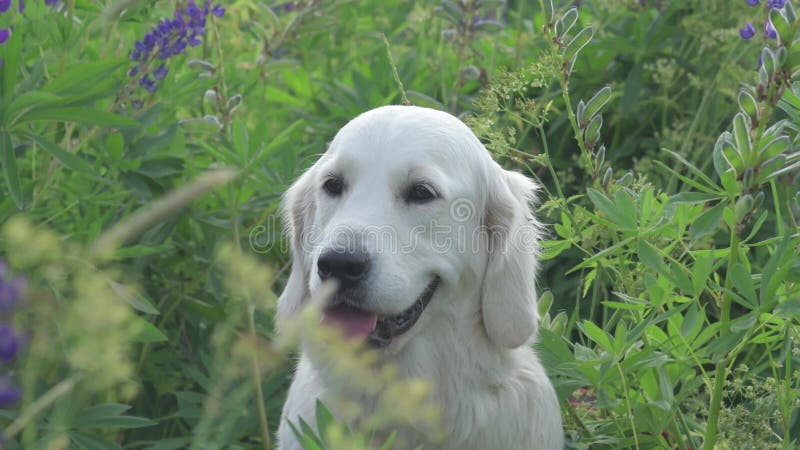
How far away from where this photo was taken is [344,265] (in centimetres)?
282

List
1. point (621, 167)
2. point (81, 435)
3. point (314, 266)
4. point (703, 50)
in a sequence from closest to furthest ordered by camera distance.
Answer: point (314, 266)
point (81, 435)
point (703, 50)
point (621, 167)

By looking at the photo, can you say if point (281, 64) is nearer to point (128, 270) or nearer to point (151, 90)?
point (151, 90)

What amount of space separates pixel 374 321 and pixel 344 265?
0.81 feet

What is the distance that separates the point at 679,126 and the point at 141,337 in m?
2.58

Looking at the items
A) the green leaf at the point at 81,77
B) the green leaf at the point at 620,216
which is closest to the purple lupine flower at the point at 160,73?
the green leaf at the point at 81,77

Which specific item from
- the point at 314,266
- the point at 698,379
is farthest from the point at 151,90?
the point at 698,379

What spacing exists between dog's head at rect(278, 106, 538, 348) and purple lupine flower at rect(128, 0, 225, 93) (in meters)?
0.82

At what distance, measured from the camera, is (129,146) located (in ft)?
12.9

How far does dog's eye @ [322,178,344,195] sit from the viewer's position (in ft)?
10.3

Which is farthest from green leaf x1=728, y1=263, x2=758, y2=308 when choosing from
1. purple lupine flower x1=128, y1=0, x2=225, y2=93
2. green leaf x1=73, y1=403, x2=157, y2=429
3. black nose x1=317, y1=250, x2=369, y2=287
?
purple lupine flower x1=128, y1=0, x2=225, y2=93

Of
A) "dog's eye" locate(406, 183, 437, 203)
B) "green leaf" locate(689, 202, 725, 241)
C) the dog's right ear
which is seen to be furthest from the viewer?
the dog's right ear

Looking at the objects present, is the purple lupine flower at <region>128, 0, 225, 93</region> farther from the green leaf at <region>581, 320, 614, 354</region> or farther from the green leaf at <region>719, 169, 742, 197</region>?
the green leaf at <region>719, 169, 742, 197</region>

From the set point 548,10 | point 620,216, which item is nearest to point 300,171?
point 548,10

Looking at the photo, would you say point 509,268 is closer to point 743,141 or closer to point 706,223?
point 706,223
